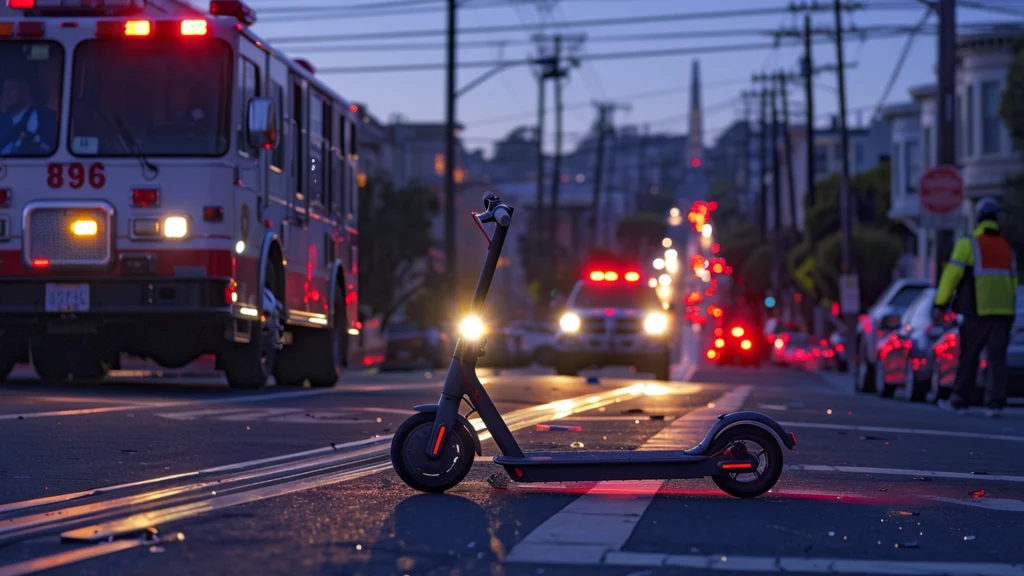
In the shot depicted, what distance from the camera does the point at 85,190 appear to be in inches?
580

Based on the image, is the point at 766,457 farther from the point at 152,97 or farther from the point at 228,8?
the point at 228,8

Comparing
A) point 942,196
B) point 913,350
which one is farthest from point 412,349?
point 913,350

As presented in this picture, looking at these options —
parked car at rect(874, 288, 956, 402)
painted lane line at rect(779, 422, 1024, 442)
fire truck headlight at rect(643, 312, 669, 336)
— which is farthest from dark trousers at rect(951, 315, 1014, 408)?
fire truck headlight at rect(643, 312, 669, 336)

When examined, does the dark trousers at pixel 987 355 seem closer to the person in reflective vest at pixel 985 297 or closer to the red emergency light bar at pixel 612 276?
the person in reflective vest at pixel 985 297

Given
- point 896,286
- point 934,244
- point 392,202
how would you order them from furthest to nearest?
point 392,202, point 934,244, point 896,286

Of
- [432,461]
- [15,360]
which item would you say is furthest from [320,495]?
[15,360]

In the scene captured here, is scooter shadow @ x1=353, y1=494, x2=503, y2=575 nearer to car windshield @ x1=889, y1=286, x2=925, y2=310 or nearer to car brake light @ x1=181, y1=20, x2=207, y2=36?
car brake light @ x1=181, y1=20, x2=207, y2=36

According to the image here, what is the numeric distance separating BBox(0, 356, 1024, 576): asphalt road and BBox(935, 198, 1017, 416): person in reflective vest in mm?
3591

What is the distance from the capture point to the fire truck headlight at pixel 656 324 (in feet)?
92.0

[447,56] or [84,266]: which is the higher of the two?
[447,56]

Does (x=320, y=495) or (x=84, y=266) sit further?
(x=84, y=266)

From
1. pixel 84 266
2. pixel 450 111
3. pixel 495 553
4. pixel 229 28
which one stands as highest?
pixel 450 111

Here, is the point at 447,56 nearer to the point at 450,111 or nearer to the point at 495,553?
the point at 450,111

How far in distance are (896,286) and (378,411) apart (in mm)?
13092
